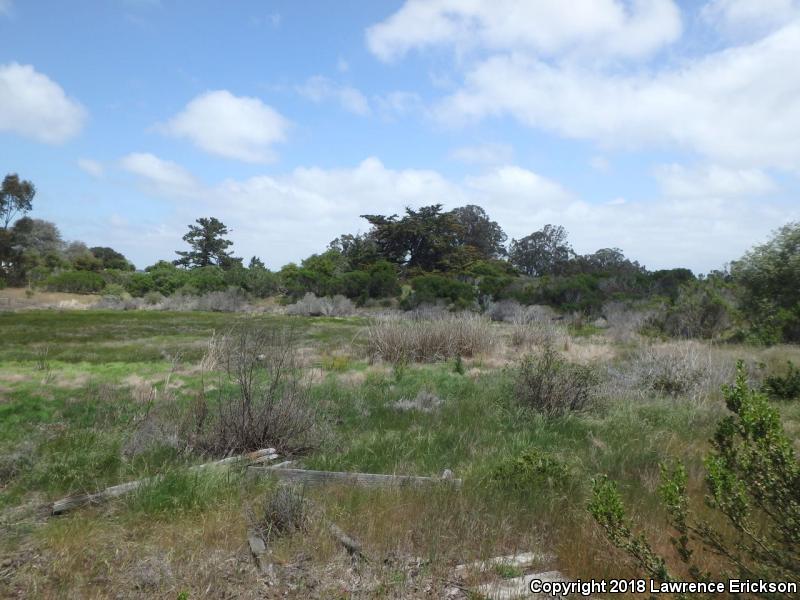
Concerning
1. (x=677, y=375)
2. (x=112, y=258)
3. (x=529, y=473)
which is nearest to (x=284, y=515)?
(x=529, y=473)

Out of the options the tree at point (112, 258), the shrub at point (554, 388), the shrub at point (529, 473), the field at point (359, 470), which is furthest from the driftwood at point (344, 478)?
the tree at point (112, 258)

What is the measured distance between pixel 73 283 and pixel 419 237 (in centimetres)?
2806

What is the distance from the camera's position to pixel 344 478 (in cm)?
502

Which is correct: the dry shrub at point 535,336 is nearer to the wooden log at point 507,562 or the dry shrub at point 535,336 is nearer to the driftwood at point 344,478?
the driftwood at point 344,478

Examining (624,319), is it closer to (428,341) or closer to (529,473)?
(428,341)

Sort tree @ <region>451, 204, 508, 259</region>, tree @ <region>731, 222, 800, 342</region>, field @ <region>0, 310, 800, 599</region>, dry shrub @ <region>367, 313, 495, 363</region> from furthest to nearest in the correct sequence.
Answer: tree @ <region>451, 204, 508, 259</region> → tree @ <region>731, 222, 800, 342</region> → dry shrub @ <region>367, 313, 495, 363</region> → field @ <region>0, 310, 800, 599</region>

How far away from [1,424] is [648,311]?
21536 millimetres

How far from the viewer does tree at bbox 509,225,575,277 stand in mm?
51375

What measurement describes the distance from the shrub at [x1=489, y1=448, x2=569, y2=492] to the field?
0.05 ft

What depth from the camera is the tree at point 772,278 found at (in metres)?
17.4

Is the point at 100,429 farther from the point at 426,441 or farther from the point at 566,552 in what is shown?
the point at 566,552

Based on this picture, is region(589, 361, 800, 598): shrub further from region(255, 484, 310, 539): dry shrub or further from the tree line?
the tree line

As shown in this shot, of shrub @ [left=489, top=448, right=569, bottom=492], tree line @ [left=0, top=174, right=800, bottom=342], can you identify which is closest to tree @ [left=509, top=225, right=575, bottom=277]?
tree line @ [left=0, top=174, right=800, bottom=342]

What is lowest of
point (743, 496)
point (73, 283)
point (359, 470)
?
point (359, 470)
